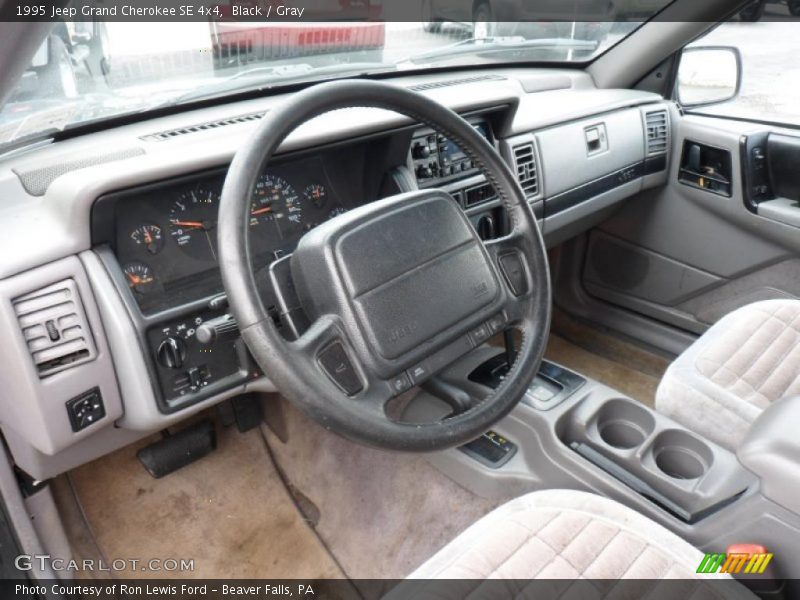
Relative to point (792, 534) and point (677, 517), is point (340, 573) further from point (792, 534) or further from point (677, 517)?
point (792, 534)

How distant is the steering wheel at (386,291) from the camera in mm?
952

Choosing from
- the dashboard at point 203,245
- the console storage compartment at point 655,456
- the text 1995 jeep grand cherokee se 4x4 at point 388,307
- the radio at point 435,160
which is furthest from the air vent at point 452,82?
the console storage compartment at point 655,456

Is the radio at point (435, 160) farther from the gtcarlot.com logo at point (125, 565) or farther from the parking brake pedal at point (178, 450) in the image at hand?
the gtcarlot.com logo at point (125, 565)

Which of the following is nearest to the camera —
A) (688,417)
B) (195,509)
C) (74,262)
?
(74,262)

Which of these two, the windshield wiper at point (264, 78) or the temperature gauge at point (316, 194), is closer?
the temperature gauge at point (316, 194)

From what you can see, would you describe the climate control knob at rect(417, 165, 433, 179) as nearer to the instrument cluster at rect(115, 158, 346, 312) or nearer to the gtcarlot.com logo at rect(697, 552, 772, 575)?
the instrument cluster at rect(115, 158, 346, 312)

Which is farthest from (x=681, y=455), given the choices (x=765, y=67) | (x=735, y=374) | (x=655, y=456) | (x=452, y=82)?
(x=765, y=67)

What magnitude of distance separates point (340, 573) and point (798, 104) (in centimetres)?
214

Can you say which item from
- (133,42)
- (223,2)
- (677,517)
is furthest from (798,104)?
(133,42)

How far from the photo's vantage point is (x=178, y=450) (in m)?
1.90

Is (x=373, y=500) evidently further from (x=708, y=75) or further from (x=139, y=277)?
(x=708, y=75)

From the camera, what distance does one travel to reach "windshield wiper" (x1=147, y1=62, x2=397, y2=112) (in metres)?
1.71

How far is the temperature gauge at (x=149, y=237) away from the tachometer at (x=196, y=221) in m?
0.03

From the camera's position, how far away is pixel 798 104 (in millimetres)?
2301
